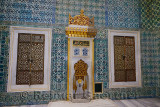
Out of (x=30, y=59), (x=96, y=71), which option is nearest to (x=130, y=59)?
(x=96, y=71)

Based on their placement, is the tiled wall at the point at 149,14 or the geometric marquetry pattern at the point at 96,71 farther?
the tiled wall at the point at 149,14

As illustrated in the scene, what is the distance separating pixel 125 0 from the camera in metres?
2.88

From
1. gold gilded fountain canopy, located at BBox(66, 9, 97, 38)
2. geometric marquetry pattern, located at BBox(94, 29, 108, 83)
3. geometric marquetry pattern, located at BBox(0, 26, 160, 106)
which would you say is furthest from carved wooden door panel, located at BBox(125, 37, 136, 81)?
gold gilded fountain canopy, located at BBox(66, 9, 97, 38)

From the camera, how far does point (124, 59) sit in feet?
8.89

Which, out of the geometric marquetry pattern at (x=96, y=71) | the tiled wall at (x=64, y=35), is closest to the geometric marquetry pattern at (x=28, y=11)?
the tiled wall at (x=64, y=35)

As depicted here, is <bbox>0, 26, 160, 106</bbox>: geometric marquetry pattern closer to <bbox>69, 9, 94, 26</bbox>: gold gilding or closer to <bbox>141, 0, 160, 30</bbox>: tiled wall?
<bbox>141, 0, 160, 30</bbox>: tiled wall

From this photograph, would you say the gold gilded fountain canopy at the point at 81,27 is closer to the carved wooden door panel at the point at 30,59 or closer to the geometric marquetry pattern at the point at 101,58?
the geometric marquetry pattern at the point at 101,58

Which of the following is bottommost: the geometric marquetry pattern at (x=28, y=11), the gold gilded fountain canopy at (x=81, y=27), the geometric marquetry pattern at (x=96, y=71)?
the geometric marquetry pattern at (x=96, y=71)

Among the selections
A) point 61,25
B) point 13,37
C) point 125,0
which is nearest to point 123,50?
point 125,0

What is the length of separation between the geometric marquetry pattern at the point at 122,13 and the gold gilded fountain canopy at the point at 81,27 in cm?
49

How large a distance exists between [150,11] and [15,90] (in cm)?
385

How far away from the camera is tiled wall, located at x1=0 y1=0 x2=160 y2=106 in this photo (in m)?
2.36

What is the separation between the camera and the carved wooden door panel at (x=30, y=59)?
2.35 m

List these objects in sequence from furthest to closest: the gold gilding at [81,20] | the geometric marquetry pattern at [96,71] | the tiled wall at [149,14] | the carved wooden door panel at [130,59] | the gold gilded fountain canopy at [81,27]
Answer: the tiled wall at [149,14] → the carved wooden door panel at [130,59] → the gold gilding at [81,20] → the gold gilded fountain canopy at [81,27] → the geometric marquetry pattern at [96,71]
